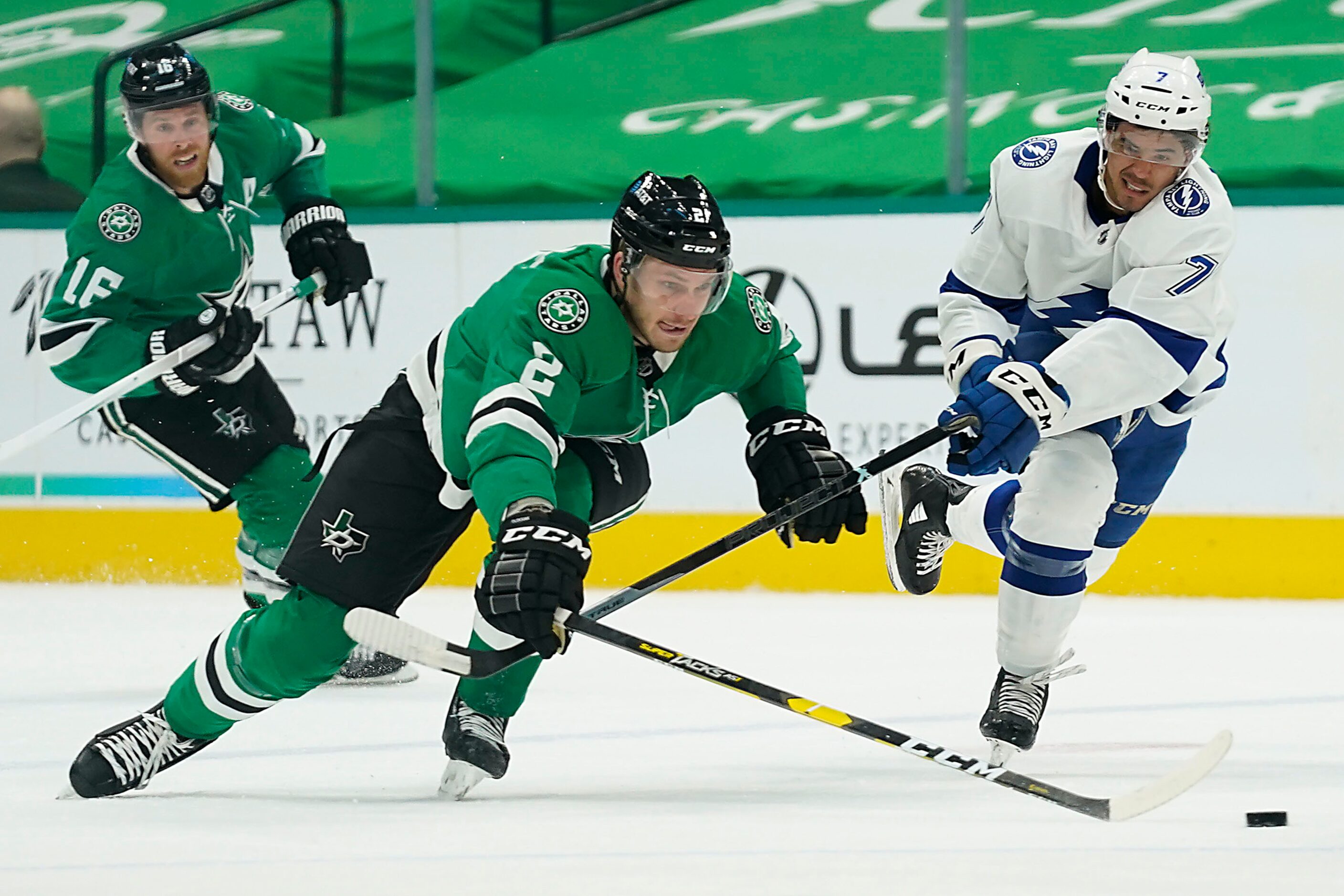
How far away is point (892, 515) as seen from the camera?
3.72m

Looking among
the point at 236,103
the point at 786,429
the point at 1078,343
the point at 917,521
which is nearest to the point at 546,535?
the point at 786,429

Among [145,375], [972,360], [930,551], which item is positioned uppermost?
[972,360]

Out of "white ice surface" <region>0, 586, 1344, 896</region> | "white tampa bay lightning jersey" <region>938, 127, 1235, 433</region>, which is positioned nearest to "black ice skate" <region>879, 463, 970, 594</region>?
"white ice surface" <region>0, 586, 1344, 896</region>

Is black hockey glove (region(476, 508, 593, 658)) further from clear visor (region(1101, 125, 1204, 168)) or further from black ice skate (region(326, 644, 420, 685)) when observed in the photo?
black ice skate (region(326, 644, 420, 685))

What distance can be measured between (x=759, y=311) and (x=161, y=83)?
175 centimetres

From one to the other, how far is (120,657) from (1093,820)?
2613 mm

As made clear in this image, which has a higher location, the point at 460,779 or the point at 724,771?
the point at 460,779

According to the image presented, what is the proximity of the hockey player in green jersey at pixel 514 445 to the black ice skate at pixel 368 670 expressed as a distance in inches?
46.9

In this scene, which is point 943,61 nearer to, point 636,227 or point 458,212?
point 458,212

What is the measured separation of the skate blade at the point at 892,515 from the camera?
3.69 m

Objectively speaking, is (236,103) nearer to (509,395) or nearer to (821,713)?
(509,395)

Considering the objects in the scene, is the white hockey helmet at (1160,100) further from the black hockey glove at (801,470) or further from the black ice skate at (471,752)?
the black ice skate at (471,752)

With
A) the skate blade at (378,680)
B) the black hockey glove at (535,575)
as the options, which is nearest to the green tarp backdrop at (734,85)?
the skate blade at (378,680)

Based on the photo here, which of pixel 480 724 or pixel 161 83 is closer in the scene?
pixel 480 724
